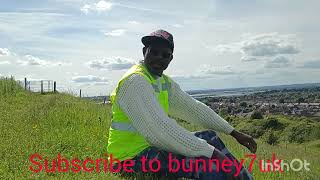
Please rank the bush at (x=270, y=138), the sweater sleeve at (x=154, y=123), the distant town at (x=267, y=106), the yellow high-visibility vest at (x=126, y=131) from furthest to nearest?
the distant town at (x=267, y=106) < the bush at (x=270, y=138) < the yellow high-visibility vest at (x=126, y=131) < the sweater sleeve at (x=154, y=123)

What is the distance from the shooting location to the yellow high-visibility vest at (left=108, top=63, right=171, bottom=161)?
15.3 ft

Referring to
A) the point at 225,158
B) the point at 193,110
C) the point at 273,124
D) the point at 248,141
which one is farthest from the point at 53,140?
the point at 273,124

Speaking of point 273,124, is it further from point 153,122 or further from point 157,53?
point 153,122

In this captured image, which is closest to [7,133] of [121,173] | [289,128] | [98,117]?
[98,117]

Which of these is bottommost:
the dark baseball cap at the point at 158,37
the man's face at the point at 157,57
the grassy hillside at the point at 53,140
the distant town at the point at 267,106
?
the distant town at the point at 267,106

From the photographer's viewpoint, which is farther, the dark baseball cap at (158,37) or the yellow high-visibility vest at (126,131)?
the yellow high-visibility vest at (126,131)

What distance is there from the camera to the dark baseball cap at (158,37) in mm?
4531

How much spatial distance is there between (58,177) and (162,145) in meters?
1.53

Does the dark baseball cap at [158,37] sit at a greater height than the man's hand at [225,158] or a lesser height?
greater

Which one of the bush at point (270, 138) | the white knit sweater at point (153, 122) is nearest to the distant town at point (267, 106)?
the bush at point (270, 138)

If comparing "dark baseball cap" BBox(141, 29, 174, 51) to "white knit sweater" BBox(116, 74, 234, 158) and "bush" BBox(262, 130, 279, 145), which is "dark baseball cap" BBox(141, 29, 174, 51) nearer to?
"white knit sweater" BBox(116, 74, 234, 158)

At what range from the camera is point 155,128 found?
4270 mm

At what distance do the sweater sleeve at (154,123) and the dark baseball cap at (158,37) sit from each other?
1.38 ft

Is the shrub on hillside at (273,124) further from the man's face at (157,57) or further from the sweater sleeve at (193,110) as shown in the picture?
the man's face at (157,57)
